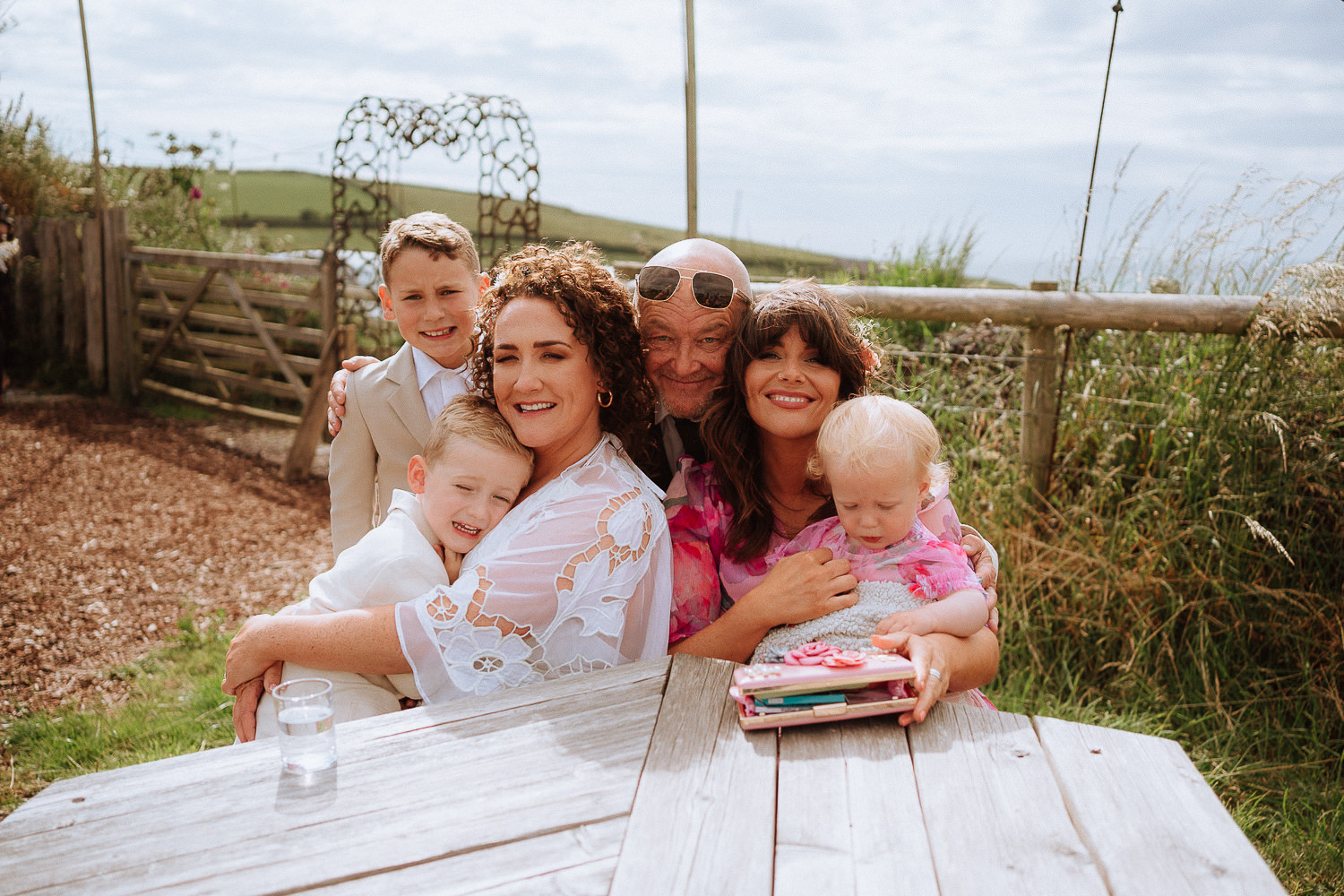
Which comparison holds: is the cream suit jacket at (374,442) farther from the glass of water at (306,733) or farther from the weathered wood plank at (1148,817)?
the weathered wood plank at (1148,817)

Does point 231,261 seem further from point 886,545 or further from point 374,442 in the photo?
point 886,545

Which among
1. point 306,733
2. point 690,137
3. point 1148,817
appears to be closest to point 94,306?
point 690,137

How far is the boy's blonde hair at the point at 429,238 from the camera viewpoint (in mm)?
2932

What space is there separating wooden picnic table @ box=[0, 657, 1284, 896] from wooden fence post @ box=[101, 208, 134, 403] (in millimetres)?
9641

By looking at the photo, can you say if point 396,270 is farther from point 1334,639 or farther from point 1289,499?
point 1334,639

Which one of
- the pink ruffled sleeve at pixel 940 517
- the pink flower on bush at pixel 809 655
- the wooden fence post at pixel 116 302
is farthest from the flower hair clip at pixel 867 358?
the wooden fence post at pixel 116 302

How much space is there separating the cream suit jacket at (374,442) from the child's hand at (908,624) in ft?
5.18

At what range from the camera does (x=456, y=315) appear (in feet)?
9.86

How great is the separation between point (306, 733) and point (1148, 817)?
4.40 feet

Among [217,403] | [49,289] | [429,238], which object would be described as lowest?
[217,403]

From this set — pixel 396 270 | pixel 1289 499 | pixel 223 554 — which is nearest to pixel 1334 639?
pixel 1289 499

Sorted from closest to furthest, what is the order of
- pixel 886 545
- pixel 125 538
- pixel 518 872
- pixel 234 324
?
pixel 518 872 < pixel 886 545 < pixel 125 538 < pixel 234 324

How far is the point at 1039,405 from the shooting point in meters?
3.90

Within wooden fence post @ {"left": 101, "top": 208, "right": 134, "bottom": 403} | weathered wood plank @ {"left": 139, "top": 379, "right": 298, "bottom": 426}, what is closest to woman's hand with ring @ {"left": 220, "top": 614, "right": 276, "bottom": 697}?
weathered wood plank @ {"left": 139, "top": 379, "right": 298, "bottom": 426}
